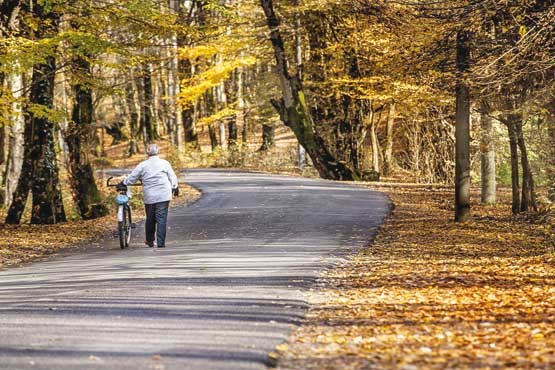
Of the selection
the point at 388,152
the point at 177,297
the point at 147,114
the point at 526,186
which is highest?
the point at 147,114

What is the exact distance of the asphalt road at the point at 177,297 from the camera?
6.78 m

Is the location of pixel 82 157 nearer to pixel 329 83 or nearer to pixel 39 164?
pixel 39 164

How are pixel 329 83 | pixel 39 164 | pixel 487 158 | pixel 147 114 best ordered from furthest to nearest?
1. pixel 147 114
2. pixel 329 83
3. pixel 487 158
4. pixel 39 164

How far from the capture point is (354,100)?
38656 mm

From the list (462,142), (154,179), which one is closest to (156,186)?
(154,179)

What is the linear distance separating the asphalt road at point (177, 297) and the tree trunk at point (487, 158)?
657cm

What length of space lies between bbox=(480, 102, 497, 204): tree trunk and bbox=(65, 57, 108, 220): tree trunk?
11.5 meters

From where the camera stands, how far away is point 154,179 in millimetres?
15102

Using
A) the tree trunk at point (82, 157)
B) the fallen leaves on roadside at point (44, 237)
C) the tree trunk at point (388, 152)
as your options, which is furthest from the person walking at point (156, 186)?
the tree trunk at point (388, 152)

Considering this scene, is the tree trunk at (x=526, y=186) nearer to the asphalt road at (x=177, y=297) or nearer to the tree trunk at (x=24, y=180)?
the asphalt road at (x=177, y=297)

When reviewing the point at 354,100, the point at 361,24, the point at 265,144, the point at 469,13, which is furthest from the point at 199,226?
the point at 265,144

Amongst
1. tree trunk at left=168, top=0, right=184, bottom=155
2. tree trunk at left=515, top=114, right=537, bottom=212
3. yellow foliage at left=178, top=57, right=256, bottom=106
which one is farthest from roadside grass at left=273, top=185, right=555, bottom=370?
tree trunk at left=168, top=0, right=184, bottom=155

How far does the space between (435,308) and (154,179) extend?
724 cm

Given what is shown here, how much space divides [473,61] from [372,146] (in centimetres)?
2397
